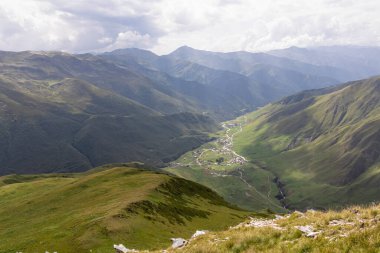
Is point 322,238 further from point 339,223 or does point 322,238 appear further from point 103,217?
point 103,217

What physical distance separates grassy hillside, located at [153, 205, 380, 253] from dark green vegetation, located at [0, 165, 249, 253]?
1108 inches

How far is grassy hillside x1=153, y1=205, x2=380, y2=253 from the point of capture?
16.8 m

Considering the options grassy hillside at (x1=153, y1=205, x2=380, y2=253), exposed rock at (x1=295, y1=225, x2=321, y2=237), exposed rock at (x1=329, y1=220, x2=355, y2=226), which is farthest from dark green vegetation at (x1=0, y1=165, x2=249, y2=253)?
exposed rock at (x1=329, y1=220, x2=355, y2=226)

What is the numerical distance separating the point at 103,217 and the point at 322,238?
4829 cm

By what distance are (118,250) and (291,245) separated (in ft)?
61.7

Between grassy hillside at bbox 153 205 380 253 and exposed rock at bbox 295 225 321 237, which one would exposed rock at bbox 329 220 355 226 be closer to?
grassy hillside at bbox 153 205 380 253

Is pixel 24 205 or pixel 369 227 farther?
pixel 24 205

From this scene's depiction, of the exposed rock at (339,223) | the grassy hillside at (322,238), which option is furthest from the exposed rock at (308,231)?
the exposed rock at (339,223)

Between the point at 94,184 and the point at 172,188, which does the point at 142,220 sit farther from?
the point at 94,184

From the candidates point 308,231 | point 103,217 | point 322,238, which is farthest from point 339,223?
point 103,217

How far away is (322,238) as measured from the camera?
1878 cm

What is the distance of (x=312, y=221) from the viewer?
80.7 ft

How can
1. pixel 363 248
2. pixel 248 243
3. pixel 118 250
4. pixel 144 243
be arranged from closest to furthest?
pixel 363 248 < pixel 248 243 < pixel 118 250 < pixel 144 243

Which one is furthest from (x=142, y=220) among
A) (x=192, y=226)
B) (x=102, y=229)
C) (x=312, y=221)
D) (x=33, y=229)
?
(x=312, y=221)
